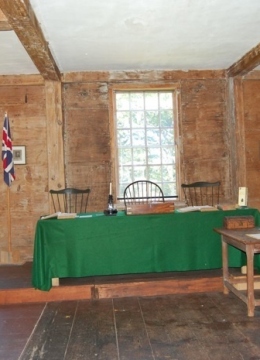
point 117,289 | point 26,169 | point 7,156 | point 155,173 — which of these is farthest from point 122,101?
point 117,289

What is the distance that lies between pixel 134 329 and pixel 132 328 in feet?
0.09

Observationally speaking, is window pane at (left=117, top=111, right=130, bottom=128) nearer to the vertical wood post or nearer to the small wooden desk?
the vertical wood post

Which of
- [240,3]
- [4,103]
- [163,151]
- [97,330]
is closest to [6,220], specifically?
[4,103]

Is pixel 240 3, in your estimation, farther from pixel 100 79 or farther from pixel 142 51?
pixel 100 79

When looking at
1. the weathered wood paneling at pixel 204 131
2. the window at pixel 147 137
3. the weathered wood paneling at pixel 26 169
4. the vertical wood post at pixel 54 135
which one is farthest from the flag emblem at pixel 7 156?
the weathered wood paneling at pixel 204 131

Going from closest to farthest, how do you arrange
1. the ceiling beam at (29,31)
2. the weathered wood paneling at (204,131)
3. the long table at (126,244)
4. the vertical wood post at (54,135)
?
the ceiling beam at (29,31) → the long table at (126,244) → the vertical wood post at (54,135) → the weathered wood paneling at (204,131)

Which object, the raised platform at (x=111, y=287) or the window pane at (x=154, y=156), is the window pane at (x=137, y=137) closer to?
the window pane at (x=154, y=156)

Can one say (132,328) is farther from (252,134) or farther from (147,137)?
(252,134)

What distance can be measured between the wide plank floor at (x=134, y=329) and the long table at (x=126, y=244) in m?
0.32

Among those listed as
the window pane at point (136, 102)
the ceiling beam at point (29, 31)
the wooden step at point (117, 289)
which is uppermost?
the ceiling beam at point (29, 31)

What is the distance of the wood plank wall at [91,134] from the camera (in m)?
5.41

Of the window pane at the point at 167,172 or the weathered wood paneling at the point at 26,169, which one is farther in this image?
the window pane at the point at 167,172

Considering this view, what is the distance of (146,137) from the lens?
5652 mm

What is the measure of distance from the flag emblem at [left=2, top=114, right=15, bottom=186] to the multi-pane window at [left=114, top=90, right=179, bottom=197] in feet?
4.98
